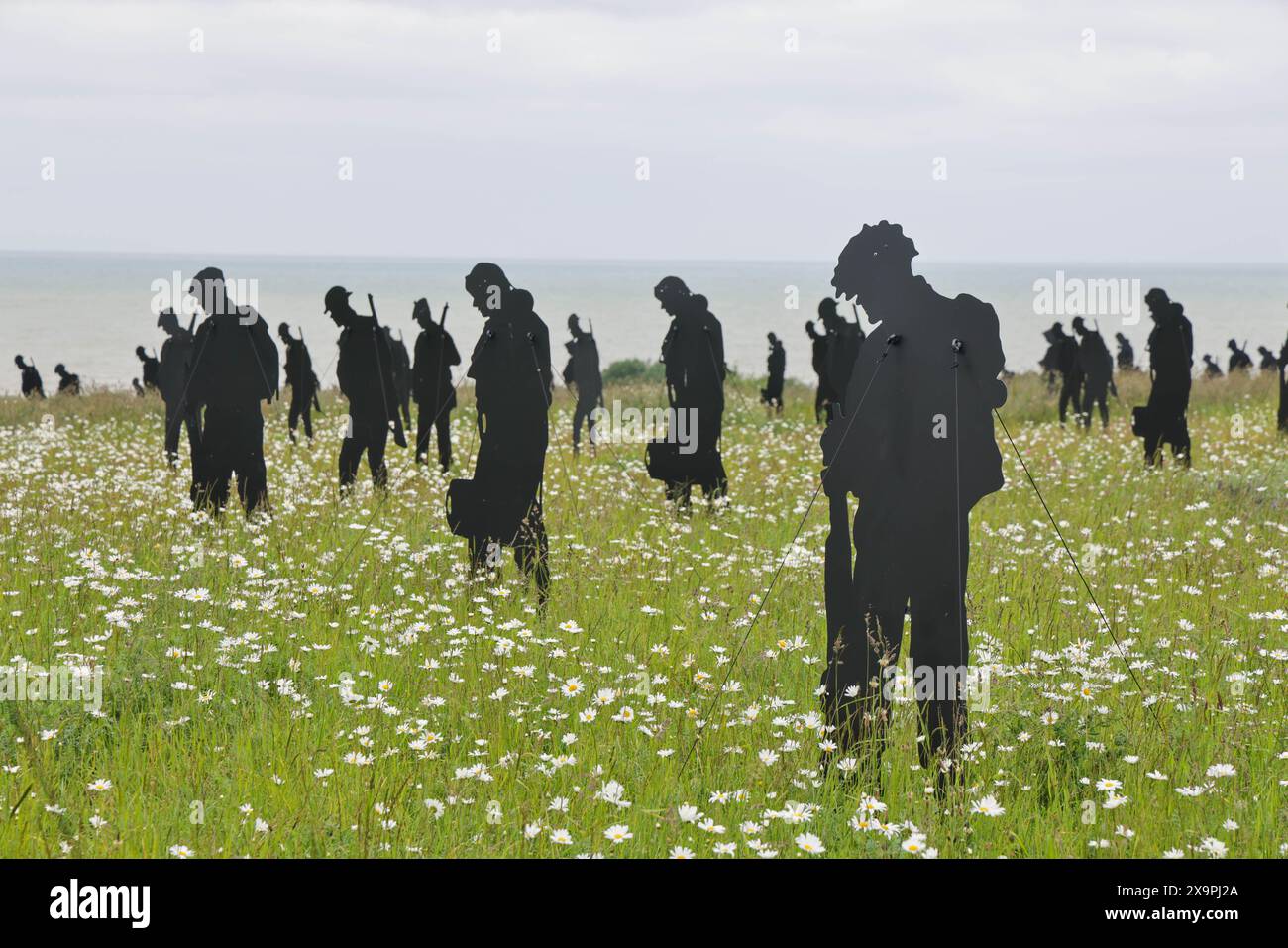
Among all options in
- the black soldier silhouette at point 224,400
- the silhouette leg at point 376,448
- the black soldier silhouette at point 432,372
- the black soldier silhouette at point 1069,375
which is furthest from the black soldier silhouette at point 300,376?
the black soldier silhouette at point 1069,375

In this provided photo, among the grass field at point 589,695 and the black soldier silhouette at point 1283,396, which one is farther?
the black soldier silhouette at point 1283,396

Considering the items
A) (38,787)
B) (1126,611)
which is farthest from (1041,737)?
(38,787)

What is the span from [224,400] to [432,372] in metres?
5.39

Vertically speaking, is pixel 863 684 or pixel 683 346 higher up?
pixel 683 346

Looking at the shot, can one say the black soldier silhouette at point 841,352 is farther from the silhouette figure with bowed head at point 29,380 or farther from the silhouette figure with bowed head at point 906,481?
the silhouette figure with bowed head at point 29,380

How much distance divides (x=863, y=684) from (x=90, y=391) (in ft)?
97.1

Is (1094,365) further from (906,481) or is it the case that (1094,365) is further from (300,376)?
(906,481)

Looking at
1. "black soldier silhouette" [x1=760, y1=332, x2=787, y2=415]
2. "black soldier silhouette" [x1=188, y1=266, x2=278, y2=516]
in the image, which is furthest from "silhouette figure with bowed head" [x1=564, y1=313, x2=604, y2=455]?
"black soldier silhouette" [x1=188, y1=266, x2=278, y2=516]

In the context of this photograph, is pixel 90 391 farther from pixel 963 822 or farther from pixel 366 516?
pixel 963 822

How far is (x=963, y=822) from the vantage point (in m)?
4.83

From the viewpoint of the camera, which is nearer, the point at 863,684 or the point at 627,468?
the point at 863,684

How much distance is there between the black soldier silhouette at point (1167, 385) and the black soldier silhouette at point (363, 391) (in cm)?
1047

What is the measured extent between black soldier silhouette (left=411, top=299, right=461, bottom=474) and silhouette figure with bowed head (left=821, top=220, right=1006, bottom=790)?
1108 centimetres

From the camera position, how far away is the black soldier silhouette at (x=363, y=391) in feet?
46.8
